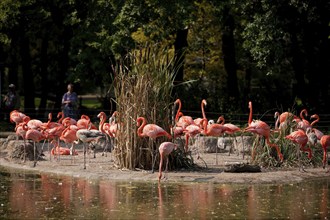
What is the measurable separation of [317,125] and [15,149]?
31.3ft

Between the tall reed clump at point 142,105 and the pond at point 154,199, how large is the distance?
Answer: 127 centimetres

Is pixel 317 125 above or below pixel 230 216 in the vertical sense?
above

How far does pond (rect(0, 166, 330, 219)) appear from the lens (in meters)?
11.6

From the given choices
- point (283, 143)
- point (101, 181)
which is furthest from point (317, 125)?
point (101, 181)

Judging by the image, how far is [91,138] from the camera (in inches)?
688

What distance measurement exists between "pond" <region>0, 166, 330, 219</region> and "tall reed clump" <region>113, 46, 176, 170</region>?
4.15 ft

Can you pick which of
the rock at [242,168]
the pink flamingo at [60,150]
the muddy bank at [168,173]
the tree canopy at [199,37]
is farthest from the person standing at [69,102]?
the rock at [242,168]

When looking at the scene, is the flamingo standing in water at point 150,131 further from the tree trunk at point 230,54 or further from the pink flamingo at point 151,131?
the tree trunk at point 230,54

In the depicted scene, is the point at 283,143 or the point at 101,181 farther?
the point at 283,143

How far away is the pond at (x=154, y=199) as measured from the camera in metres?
11.6

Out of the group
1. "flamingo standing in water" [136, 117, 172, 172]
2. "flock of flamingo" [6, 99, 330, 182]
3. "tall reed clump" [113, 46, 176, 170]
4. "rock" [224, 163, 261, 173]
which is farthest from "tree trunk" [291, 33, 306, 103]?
"flamingo standing in water" [136, 117, 172, 172]

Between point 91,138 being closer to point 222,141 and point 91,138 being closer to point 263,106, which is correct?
point 222,141

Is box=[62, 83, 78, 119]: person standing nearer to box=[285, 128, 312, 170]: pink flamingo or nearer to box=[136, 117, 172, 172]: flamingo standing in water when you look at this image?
box=[136, 117, 172, 172]: flamingo standing in water

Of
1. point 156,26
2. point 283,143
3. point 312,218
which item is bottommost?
point 312,218
